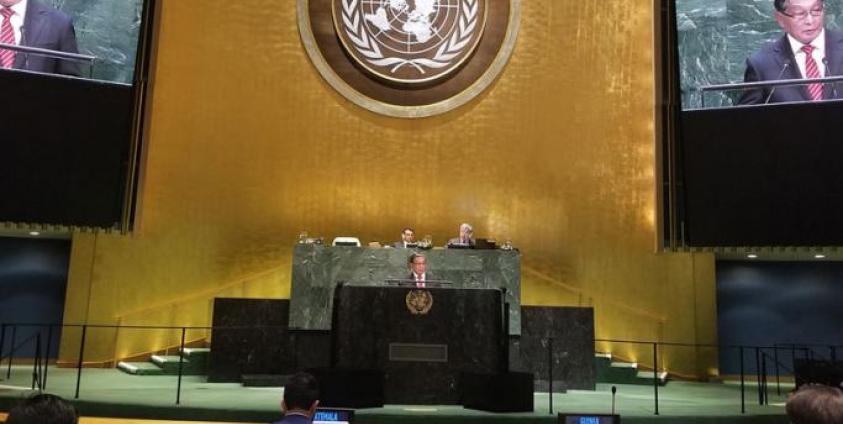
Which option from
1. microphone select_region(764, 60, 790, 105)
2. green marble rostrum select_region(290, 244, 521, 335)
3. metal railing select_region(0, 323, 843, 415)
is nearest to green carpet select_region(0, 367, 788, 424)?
metal railing select_region(0, 323, 843, 415)

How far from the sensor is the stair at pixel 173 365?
9.50m

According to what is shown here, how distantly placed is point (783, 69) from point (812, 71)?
356mm

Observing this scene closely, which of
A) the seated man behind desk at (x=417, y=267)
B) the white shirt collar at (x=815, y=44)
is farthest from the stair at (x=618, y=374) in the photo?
the white shirt collar at (x=815, y=44)

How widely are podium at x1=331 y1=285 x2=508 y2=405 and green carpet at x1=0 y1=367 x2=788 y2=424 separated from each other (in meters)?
0.32

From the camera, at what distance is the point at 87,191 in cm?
966

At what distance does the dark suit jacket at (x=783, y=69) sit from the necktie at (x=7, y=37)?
9.79 meters

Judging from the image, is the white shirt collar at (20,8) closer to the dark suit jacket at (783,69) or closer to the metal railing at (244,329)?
the metal railing at (244,329)

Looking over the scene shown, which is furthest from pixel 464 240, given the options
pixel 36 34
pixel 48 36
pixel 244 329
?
pixel 36 34

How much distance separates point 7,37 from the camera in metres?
9.70

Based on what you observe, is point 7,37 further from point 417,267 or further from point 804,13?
point 804,13

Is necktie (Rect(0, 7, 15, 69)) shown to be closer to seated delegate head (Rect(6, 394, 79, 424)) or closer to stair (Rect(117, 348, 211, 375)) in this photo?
stair (Rect(117, 348, 211, 375))

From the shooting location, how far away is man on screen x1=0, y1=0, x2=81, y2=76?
959 centimetres

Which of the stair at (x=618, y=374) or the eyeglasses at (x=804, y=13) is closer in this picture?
the eyeglasses at (x=804, y=13)

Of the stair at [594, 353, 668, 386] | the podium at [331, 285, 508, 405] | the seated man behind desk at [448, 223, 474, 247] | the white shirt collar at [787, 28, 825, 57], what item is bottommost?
the stair at [594, 353, 668, 386]
